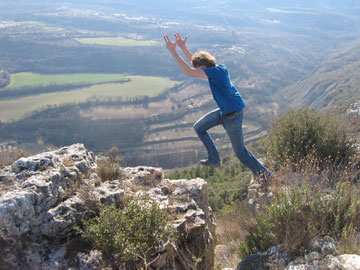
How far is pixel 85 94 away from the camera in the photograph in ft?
324

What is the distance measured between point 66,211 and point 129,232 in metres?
1.20

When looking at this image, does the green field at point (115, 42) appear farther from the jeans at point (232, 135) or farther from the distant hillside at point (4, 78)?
the jeans at point (232, 135)

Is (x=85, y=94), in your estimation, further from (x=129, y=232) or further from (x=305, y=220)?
(x=305, y=220)

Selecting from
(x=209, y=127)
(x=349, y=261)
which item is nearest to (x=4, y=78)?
(x=209, y=127)

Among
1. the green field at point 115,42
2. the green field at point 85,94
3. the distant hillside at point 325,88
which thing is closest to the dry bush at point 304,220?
the distant hillside at point 325,88

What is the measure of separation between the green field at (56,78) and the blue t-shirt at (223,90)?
108402 millimetres

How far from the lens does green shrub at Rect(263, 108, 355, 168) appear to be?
6453 mm

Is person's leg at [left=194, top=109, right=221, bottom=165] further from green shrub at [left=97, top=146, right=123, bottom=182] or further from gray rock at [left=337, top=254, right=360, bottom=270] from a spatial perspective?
gray rock at [left=337, top=254, right=360, bottom=270]

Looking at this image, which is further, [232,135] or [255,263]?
[232,135]

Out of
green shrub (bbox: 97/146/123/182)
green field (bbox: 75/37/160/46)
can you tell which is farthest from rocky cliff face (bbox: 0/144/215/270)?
green field (bbox: 75/37/160/46)

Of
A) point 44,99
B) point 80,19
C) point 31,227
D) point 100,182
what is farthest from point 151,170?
point 80,19

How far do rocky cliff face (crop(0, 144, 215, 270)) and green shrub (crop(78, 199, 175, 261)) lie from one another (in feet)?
0.65

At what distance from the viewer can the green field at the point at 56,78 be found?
4040 inches

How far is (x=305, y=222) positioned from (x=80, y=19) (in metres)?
193
